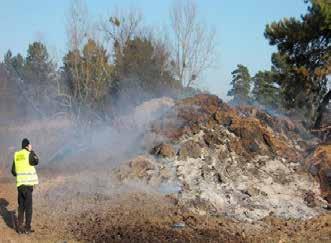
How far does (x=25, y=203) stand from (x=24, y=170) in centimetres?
66

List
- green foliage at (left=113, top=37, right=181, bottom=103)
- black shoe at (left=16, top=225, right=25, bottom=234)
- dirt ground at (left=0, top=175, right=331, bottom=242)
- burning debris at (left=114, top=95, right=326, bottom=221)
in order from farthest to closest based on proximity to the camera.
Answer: green foliage at (left=113, top=37, right=181, bottom=103) → burning debris at (left=114, top=95, right=326, bottom=221) → black shoe at (left=16, top=225, right=25, bottom=234) → dirt ground at (left=0, top=175, right=331, bottom=242)

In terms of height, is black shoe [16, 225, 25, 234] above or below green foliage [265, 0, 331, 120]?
below

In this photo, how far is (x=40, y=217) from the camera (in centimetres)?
1119

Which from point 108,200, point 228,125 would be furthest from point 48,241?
point 228,125

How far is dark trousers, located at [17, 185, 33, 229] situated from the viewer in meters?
10.0

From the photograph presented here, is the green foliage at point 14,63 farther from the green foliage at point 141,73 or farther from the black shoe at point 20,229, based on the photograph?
the black shoe at point 20,229

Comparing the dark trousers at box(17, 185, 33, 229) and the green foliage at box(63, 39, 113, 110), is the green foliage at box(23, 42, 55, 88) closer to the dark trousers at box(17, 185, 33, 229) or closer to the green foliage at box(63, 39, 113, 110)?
the green foliage at box(63, 39, 113, 110)

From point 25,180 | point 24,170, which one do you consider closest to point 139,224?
point 25,180

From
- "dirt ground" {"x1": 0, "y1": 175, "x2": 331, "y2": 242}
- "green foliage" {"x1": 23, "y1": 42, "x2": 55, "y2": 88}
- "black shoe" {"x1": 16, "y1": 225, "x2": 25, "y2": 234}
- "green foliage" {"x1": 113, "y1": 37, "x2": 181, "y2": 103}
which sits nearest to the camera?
"dirt ground" {"x1": 0, "y1": 175, "x2": 331, "y2": 242}

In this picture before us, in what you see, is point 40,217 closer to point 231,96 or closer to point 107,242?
point 107,242

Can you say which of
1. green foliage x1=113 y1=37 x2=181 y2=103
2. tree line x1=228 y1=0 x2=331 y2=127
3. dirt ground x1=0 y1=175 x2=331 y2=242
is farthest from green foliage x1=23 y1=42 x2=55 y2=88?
dirt ground x1=0 y1=175 x2=331 y2=242

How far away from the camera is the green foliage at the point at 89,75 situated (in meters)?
30.9

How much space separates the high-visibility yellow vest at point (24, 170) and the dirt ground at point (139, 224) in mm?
1067

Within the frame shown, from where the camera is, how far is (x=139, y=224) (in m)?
10.5
